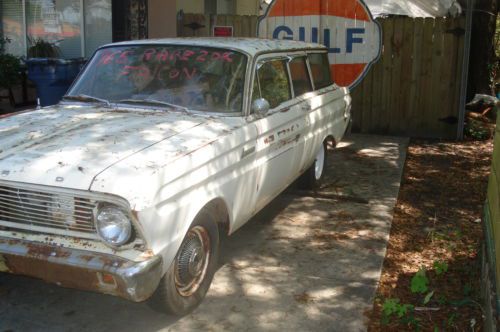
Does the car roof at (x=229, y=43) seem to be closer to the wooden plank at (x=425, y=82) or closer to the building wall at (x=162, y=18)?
the wooden plank at (x=425, y=82)

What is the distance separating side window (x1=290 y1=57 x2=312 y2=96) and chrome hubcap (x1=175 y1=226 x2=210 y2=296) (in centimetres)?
225

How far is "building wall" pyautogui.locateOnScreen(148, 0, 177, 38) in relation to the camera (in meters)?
10.7

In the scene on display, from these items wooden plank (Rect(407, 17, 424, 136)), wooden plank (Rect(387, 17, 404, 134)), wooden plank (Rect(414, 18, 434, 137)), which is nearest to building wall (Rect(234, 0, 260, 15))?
wooden plank (Rect(387, 17, 404, 134))

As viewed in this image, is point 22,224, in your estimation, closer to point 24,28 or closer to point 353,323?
point 353,323

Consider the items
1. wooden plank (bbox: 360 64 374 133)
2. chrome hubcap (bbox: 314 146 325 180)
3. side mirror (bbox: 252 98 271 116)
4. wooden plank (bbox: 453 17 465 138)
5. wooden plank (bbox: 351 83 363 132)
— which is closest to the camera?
side mirror (bbox: 252 98 271 116)

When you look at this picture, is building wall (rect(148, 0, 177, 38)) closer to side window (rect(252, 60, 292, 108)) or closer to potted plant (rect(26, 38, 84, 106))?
potted plant (rect(26, 38, 84, 106))

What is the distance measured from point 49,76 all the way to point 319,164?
5.30m

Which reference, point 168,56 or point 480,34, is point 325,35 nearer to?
point 168,56

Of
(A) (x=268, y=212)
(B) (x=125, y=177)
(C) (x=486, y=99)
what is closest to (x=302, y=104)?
(A) (x=268, y=212)

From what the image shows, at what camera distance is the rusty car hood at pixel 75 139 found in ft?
10.9

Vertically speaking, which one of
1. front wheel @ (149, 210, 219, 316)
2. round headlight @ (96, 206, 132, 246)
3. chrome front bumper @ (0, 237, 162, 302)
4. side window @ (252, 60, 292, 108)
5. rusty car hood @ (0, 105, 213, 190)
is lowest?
front wheel @ (149, 210, 219, 316)

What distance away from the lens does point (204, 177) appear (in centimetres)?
376

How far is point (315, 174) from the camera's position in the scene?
6812 mm

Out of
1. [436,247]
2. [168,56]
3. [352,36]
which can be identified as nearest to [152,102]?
[168,56]
